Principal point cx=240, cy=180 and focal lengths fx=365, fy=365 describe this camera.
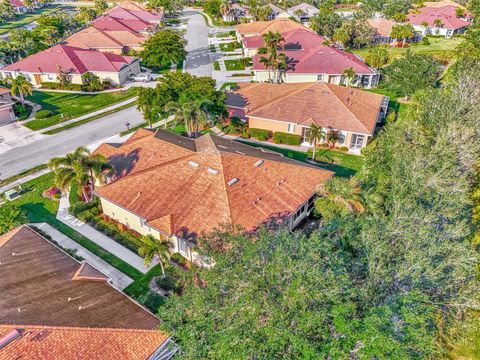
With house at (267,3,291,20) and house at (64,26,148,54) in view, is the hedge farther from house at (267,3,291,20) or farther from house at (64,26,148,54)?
house at (267,3,291,20)

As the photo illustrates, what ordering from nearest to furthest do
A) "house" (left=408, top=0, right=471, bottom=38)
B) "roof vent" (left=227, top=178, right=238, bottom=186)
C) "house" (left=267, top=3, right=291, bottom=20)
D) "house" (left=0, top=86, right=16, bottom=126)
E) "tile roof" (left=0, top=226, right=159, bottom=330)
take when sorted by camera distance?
"tile roof" (left=0, top=226, right=159, bottom=330) → "roof vent" (left=227, top=178, right=238, bottom=186) → "house" (left=0, top=86, right=16, bottom=126) → "house" (left=408, top=0, right=471, bottom=38) → "house" (left=267, top=3, right=291, bottom=20)

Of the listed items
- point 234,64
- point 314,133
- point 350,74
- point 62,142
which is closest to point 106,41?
point 234,64

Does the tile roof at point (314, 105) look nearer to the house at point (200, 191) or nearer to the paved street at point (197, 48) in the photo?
the house at point (200, 191)

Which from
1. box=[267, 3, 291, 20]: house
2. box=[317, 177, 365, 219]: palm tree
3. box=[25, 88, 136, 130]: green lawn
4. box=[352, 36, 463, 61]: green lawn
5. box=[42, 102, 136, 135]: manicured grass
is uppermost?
box=[267, 3, 291, 20]: house

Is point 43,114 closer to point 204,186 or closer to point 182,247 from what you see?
point 204,186

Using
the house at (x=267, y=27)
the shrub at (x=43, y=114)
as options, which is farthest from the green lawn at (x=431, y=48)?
the shrub at (x=43, y=114)

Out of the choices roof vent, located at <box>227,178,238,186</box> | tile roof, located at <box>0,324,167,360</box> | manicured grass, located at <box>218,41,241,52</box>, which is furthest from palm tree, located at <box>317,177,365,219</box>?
manicured grass, located at <box>218,41,241,52</box>

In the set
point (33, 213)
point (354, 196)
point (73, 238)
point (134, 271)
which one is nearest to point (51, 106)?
point (33, 213)
